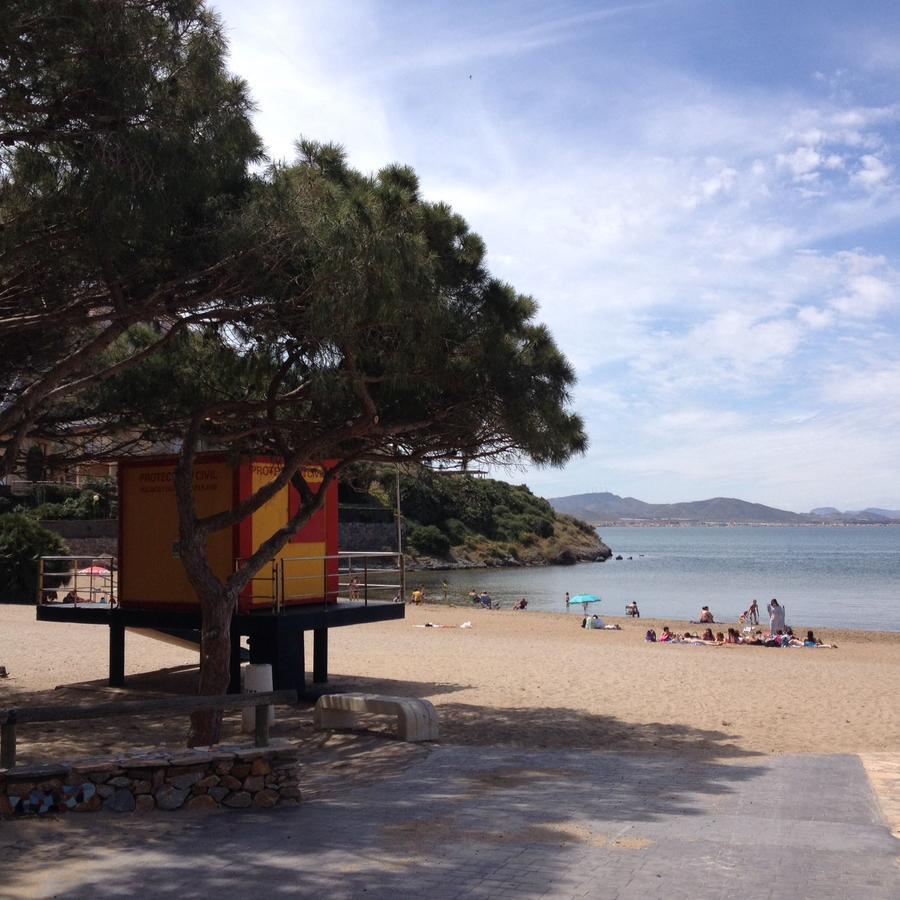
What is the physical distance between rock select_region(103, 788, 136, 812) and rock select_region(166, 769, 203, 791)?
0.88ft

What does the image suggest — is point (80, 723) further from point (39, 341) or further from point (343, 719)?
point (39, 341)

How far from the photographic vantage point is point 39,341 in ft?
36.1

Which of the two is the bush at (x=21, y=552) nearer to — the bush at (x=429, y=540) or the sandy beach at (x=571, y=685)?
the sandy beach at (x=571, y=685)

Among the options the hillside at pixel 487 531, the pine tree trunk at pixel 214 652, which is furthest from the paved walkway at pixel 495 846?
the hillside at pixel 487 531

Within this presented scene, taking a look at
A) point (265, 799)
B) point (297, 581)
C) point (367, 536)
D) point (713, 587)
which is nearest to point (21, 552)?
point (297, 581)

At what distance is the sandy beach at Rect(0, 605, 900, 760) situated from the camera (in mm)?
11727

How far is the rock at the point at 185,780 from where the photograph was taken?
702 centimetres

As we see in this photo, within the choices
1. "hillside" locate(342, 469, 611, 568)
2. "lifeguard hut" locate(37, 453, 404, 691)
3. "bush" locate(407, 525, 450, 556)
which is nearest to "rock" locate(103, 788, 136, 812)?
"lifeguard hut" locate(37, 453, 404, 691)

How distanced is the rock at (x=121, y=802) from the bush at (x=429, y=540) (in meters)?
72.7

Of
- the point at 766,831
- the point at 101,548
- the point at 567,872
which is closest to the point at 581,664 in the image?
the point at 766,831

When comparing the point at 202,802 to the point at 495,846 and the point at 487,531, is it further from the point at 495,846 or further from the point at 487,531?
the point at 487,531

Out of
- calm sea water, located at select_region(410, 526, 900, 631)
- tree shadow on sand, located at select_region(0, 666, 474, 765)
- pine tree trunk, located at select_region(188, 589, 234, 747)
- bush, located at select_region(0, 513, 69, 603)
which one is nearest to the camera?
pine tree trunk, located at select_region(188, 589, 234, 747)

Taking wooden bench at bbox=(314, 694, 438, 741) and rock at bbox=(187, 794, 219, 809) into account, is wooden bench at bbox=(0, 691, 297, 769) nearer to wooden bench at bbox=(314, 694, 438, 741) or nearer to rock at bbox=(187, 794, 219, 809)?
rock at bbox=(187, 794, 219, 809)

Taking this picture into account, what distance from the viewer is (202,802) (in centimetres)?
705
